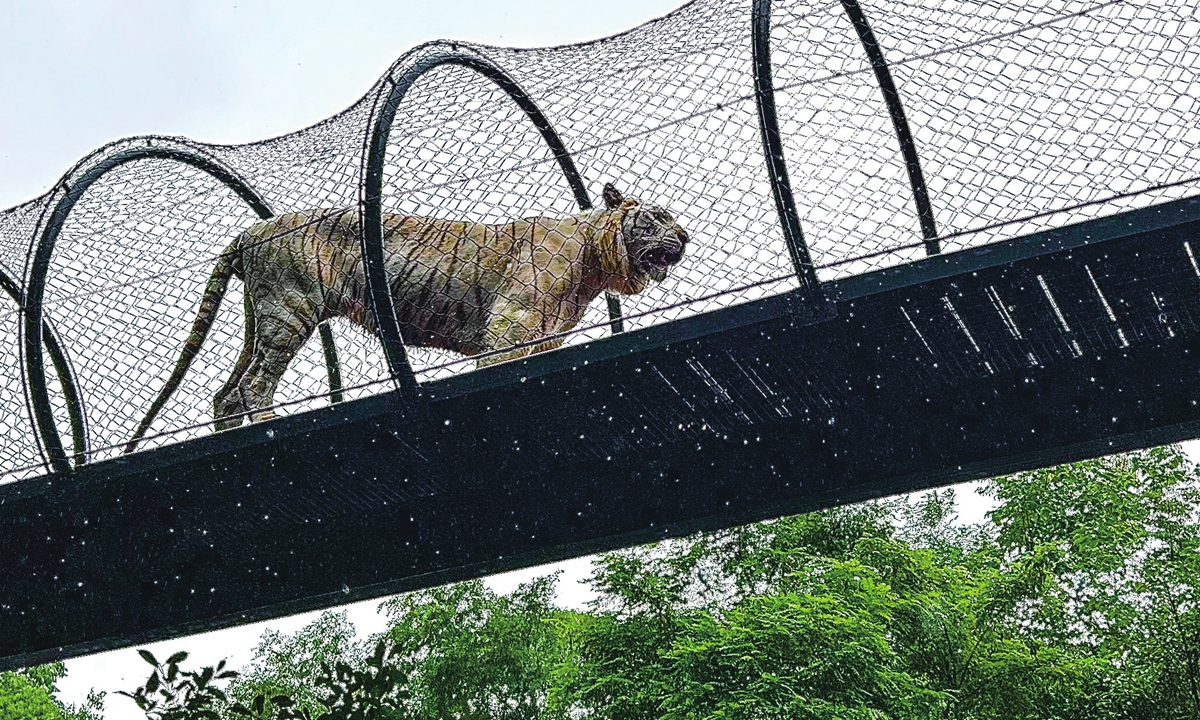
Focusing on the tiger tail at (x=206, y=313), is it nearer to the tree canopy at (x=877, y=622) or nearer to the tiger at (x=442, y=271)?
the tiger at (x=442, y=271)

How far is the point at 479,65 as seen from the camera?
4301 mm

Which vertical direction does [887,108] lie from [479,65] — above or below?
below

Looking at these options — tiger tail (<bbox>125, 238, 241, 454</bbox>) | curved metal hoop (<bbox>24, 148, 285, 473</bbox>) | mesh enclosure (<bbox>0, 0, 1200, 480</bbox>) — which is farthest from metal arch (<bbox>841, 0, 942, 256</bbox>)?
curved metal hoop (<bbox>24, 148, 285, 473</bbox>)

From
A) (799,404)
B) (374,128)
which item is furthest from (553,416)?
(374,128)

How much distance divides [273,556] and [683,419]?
52.3 inches

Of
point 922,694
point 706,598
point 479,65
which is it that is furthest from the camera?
point 706,598

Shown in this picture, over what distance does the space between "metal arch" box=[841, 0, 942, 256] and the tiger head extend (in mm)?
722

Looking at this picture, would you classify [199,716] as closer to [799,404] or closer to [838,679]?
[799,404]

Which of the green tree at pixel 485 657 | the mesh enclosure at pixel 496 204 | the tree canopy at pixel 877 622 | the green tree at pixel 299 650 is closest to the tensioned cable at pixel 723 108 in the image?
the mesh enclosure at pixel 496 204

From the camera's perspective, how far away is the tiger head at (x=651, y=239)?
400 cm

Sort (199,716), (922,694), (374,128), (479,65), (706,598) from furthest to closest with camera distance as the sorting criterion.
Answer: (706,598), (922,694), (479,65), (374,128), (199,716)

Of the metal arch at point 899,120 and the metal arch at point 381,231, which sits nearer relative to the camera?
the metal arch at point 381,231

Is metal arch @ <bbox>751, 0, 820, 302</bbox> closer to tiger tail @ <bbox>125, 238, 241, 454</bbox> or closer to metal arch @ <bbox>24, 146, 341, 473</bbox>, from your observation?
metal arch @ <bbox>24, 146, 341, 473</bbox>

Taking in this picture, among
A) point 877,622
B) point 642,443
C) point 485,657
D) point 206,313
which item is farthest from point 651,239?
point 485,657
